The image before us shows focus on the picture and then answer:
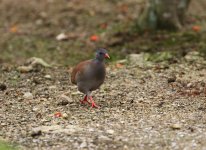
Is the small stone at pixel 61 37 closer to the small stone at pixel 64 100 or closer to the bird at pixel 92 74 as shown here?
the small stone at pixel 64 100

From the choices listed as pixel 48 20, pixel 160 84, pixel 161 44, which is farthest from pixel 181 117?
pixel 48 20

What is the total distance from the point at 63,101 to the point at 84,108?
386 mm

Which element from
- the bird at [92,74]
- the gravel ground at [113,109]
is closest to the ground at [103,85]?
the gravel ground at [113,109]

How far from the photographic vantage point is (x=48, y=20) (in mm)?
15961

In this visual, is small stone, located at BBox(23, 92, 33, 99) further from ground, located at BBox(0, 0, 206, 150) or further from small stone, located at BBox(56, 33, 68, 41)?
small stone, located at BBox(56, 33, 68, 41)

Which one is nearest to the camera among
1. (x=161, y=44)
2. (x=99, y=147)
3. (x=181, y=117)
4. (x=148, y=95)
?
(x=99, y=147)

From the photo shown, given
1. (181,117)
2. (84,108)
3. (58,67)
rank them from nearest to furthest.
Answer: (181,117)
(84,108)
(58,67)

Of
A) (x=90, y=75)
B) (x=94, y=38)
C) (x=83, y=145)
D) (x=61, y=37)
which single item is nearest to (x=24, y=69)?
(x=90, y=75)

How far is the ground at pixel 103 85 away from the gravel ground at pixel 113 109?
1 cm

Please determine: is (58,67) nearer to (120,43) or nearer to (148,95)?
(120,43)

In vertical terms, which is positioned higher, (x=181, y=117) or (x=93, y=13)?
(x=93, y=13)

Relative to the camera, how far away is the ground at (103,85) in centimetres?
752

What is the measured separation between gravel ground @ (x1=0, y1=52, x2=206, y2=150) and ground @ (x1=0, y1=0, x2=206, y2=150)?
1 centimetres

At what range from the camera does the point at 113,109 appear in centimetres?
872
